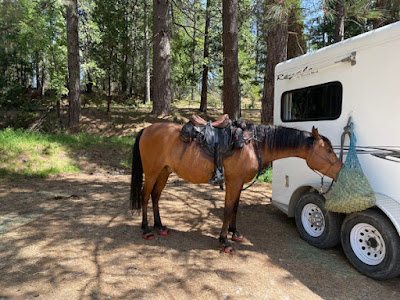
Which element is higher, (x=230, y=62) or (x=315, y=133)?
(x=230, y=62)

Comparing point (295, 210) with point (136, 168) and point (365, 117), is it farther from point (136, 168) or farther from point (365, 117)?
point (136, 168)

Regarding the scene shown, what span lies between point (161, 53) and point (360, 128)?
29.9 feet

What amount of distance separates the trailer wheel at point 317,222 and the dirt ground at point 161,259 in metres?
0.14

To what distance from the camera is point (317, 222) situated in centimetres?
360

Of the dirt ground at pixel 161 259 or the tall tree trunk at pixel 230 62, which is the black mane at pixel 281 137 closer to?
the dirt ground at pixel 161 259

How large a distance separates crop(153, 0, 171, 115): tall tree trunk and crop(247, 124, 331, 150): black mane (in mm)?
8054

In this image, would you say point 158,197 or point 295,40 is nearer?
point 158,197

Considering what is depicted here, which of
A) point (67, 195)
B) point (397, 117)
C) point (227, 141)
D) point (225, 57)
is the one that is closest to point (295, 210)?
point (227, 141)

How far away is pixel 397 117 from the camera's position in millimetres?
2744

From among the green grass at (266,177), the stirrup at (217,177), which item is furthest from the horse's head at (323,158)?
the green grass at (266,177)

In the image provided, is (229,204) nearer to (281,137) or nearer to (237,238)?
(237,238)

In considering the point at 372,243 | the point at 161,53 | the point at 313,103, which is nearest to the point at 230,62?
the point at 161,53

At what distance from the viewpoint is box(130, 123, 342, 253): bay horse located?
324 centimetres

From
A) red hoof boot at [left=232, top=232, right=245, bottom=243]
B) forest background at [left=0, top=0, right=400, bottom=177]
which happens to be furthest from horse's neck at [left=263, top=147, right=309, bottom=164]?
forest background at [left=0, top=0, right=400, bottom=177]
